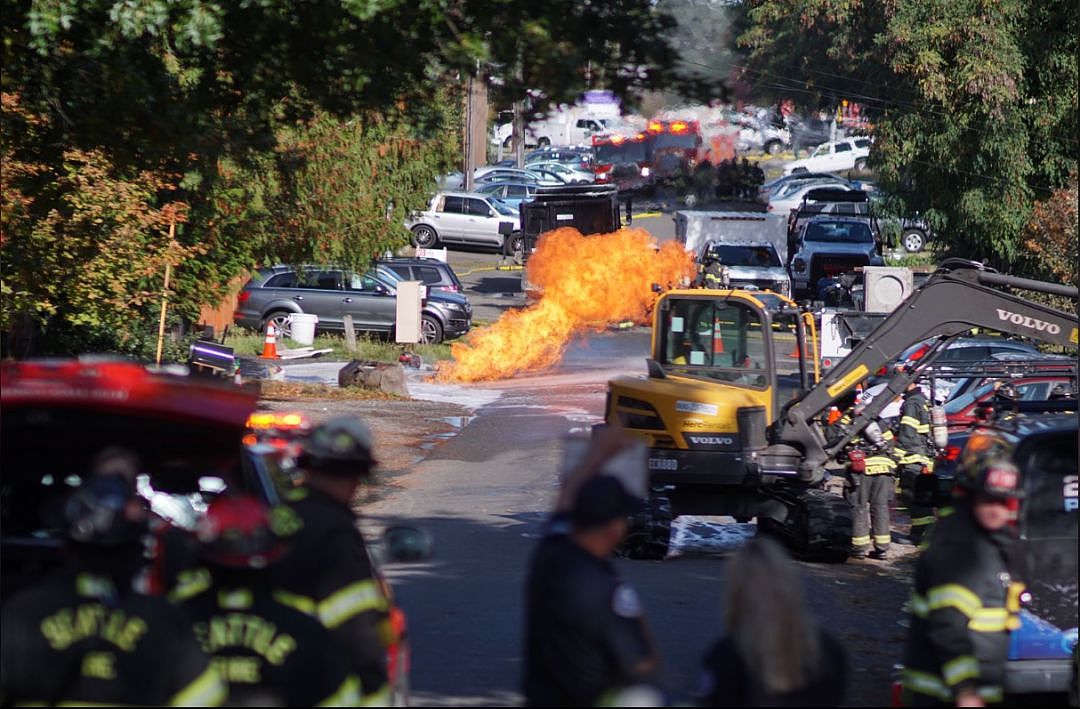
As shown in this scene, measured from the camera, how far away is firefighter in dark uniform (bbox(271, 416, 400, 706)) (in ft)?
15.6

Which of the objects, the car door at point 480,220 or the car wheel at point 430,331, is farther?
the car door at point 480,220

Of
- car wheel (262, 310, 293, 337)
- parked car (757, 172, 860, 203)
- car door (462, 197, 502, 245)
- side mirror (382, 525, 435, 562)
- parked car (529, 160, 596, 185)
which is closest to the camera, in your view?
side mirror (382, 525, 435, 562)

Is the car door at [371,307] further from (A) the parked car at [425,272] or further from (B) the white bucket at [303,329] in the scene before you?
(A) the parked car at [425,272]

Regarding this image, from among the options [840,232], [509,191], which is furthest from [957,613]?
[509,191]

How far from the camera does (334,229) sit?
2080 centimetres

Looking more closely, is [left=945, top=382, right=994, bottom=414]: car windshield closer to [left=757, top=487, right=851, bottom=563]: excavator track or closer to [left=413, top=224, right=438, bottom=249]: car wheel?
[left=757, top=487, right=851, bottom=563]: excavator track

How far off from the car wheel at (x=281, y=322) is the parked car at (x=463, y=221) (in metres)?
14.9

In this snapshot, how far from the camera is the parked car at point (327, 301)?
29469mm

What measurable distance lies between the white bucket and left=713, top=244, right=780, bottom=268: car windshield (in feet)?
37.3

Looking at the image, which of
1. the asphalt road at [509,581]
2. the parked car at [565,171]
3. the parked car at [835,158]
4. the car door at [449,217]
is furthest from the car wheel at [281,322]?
the parked car at [835,158]

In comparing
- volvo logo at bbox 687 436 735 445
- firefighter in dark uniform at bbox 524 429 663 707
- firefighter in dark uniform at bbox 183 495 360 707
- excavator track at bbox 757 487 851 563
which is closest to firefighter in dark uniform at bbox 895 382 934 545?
excavator track at bbox 757 487 851 563

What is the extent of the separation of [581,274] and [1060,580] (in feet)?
64.3

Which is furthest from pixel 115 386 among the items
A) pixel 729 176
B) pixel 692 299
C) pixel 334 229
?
pixel 729 176

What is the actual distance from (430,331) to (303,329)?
3050 mm
